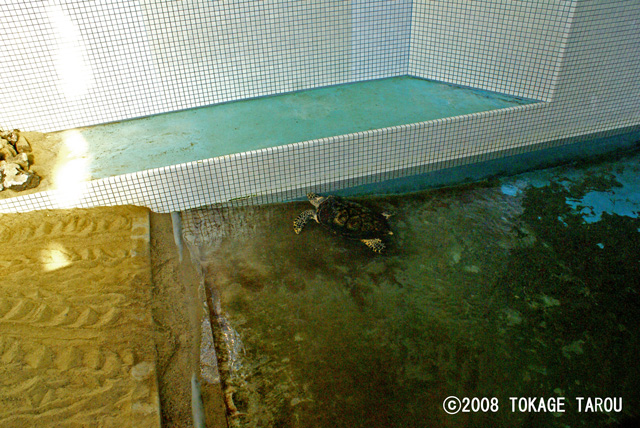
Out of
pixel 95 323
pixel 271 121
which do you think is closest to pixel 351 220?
pixel 271 121

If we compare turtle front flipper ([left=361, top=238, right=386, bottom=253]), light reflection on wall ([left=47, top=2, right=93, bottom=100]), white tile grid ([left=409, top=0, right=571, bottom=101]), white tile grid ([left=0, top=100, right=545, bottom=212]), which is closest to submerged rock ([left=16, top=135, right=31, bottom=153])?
light reflection on wall ([left=47, top=2, right=93, bottom=100])

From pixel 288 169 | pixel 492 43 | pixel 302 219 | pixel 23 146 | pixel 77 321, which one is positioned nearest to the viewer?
pixel 77 321

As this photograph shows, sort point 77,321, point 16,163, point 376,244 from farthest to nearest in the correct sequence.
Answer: point 16,163 < point 376,244 < point 77,321

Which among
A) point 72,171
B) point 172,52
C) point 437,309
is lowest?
point 437,309

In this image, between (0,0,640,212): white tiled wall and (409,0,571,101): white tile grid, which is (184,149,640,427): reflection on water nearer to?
(0,0,640,212): white tiled wall

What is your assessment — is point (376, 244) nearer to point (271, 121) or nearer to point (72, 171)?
point (271, 121)

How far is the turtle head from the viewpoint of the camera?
4004mm

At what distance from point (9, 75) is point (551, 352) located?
534 centimetres

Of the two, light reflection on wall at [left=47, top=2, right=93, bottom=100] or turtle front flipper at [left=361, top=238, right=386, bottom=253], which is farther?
light reflection on wall at [left=47, top=2, right=93, bottom=100]

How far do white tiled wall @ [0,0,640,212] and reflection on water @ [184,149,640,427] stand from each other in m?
0.50

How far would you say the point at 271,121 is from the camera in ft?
15.0

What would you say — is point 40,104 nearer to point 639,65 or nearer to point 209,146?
point 209,146

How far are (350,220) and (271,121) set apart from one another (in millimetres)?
1624

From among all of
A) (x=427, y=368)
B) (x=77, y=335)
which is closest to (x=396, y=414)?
(x=427, y=368)
